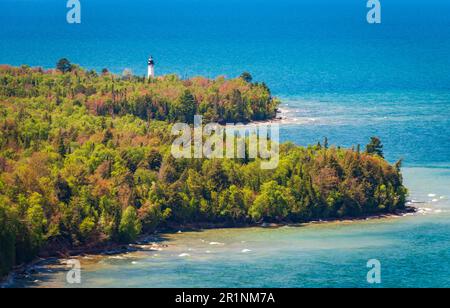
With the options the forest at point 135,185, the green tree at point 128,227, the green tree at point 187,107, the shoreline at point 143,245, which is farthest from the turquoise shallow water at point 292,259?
the green tree at point 187,107

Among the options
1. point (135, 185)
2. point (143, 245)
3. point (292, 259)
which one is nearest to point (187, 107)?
point (135, 185)

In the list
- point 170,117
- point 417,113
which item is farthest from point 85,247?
point 417,113

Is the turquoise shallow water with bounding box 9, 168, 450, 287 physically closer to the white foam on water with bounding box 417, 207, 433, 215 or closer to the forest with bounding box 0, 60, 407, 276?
the white foam on water with bounding box 417, 207, 433, 215

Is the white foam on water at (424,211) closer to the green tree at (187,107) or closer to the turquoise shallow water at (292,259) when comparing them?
the turquoise shallow water at (292,259)

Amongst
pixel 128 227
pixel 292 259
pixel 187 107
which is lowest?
pixel 292 259

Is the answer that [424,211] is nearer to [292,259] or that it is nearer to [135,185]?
[292,259]

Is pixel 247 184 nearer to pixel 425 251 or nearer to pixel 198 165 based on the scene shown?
pixel 198 165

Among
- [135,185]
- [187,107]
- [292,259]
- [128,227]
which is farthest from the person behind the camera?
[187,107]
